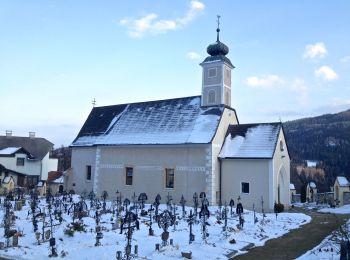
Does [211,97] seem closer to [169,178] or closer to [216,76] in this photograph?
[216,76]

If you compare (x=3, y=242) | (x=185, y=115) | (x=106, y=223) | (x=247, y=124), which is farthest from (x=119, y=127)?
(x=3, y=242)

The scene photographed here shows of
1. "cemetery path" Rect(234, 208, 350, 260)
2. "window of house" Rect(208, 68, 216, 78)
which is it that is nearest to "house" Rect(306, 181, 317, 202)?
"window of house" Rect(208, 68, 216, 78)

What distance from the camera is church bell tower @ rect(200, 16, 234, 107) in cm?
3206

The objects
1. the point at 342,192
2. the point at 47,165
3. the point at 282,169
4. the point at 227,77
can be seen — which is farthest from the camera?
the point at 47,165

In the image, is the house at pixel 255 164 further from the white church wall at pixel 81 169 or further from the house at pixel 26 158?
the house at pixel 26 158

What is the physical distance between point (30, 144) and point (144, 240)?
146 ft

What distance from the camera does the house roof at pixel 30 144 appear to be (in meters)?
55.0

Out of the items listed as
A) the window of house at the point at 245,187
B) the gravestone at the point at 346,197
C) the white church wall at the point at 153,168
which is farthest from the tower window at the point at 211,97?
the gravestone at the point at 346,197

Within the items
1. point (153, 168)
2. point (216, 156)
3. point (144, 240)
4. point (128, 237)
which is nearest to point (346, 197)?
point (216, 156)

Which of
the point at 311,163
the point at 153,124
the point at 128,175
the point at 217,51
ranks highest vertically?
the point at 217,51

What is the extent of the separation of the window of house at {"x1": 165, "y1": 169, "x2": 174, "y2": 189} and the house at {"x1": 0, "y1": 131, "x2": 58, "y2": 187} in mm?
22909

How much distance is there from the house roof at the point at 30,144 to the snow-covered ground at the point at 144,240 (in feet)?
114

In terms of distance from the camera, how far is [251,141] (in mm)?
29625

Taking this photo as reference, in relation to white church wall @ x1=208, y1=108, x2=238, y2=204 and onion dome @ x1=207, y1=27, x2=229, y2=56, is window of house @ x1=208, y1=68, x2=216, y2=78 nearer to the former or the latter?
onion dome @ x1=207, y1=27, x2=229, y2=56
